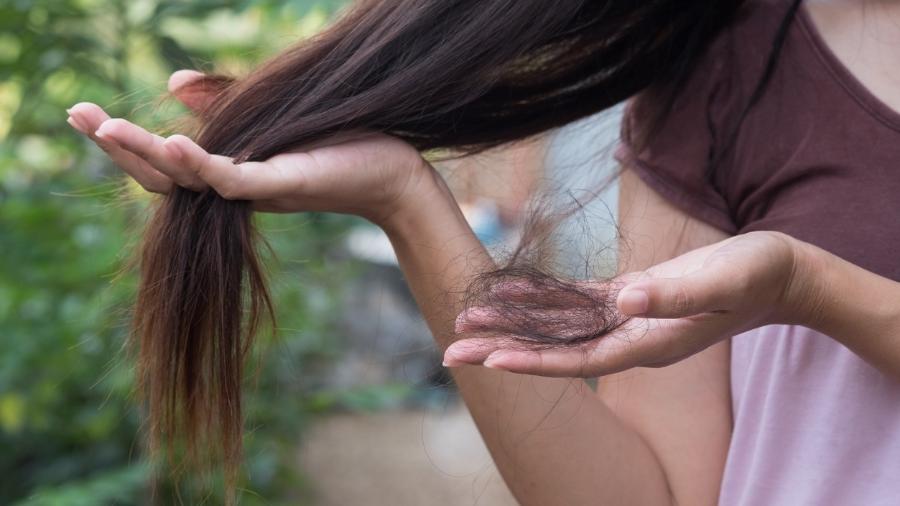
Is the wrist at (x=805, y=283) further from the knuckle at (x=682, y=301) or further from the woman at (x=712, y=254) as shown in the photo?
the knuckle at (x=682, y=301)

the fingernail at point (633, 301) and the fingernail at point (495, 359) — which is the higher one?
the fingernail at point (495, 359)

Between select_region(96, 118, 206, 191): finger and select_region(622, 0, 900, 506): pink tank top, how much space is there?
0.55m

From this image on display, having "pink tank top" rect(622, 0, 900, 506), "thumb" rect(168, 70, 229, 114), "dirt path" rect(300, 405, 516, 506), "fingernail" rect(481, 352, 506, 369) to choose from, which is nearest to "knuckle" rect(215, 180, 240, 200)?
"thumb" rect(168, 70, 229, 114)

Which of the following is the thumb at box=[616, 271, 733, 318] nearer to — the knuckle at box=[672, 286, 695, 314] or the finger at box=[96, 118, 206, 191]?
the knuckle at box=[672, 286, 695, 314]

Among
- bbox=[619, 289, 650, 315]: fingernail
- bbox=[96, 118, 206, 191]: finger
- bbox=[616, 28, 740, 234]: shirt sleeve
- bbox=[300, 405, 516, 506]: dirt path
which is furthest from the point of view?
bbox=[300, 405, 516, 506]: dirt path

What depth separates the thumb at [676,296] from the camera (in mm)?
757

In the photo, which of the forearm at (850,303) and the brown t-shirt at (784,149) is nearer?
the forearm at (850,303)

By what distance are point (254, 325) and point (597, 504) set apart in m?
0.39

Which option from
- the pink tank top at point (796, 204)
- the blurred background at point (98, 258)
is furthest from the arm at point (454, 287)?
the blurred background at point (98, 258)

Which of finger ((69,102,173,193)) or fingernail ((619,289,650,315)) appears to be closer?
fingernail ((619,289,650,315))

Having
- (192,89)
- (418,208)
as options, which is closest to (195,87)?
(192,89)

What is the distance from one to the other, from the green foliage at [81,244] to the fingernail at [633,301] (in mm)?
1267

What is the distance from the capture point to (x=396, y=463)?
428 centimetres

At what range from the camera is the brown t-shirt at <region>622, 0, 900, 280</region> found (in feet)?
3.53
